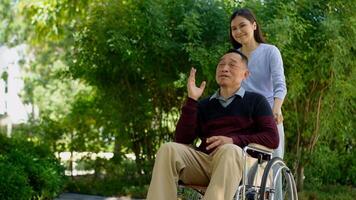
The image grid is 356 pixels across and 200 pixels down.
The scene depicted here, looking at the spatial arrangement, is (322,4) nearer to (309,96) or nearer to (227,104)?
(309,96)

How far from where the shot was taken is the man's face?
9.56 feet

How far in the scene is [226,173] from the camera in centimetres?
259

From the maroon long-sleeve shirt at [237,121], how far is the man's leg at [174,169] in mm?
123

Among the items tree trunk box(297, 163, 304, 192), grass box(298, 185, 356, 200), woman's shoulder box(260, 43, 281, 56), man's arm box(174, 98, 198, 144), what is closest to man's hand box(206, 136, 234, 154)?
man's arm box(174, 98, 198, 144)

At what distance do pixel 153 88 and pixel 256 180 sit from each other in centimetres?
350

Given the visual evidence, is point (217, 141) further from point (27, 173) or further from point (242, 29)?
point (27, 173)

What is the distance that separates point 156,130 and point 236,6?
5.66ft

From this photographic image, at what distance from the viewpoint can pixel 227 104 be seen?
294 cm

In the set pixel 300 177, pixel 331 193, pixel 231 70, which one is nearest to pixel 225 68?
pixel 231 70

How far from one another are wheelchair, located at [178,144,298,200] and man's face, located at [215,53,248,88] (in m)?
0.35

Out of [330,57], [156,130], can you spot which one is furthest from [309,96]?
[156,130]

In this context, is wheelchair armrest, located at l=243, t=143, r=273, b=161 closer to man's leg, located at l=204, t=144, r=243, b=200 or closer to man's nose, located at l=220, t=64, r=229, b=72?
man's leg, located at l=204, t=144, r=243, b=200

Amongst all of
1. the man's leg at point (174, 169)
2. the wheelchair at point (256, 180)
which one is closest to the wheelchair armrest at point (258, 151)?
the wheelchair at point (256, 180)

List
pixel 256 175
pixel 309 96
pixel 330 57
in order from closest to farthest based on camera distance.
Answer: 1. pixel 256 175
2. pixel 330 57
3. pixel 309 96
